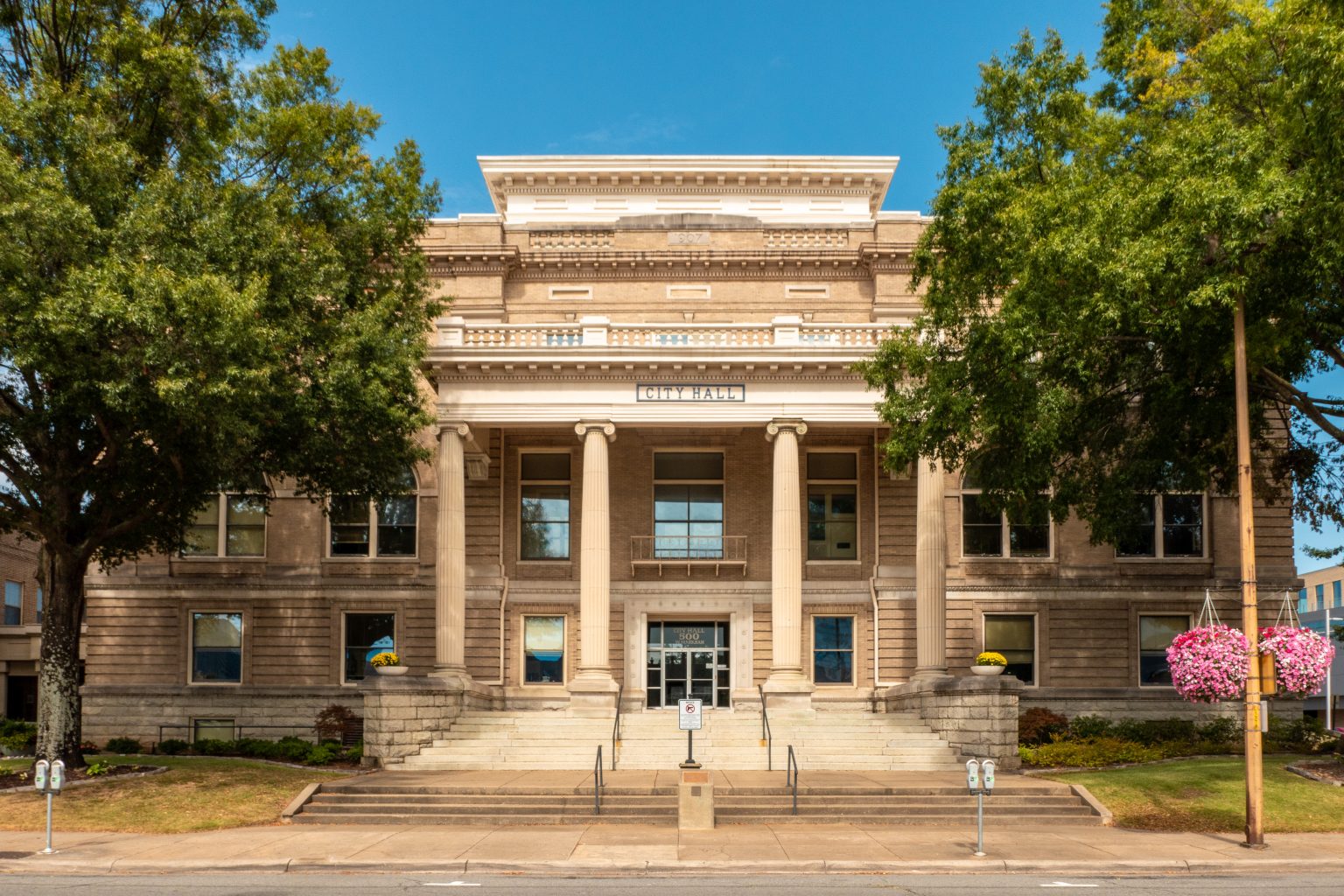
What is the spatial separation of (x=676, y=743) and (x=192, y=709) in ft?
51.4

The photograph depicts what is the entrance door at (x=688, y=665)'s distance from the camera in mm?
35219

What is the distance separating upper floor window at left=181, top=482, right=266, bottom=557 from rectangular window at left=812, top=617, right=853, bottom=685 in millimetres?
16324

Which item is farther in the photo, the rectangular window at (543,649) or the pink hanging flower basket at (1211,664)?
the rectangular window at (543,649)

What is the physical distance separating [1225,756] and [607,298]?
21.2m

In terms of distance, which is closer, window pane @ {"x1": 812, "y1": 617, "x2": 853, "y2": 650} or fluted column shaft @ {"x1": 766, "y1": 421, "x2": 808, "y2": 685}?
fluted column shaft @ {"x1": 766, "y1": 421, "x2": 808, "y2": 685}

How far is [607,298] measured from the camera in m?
38.1

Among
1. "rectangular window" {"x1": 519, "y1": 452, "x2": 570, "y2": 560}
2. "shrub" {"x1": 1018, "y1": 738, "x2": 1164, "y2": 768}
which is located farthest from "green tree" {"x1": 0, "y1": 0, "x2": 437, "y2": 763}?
"shrub" {"x1": 1018, "y1": 738, "x2": 1164, "y2": 768}

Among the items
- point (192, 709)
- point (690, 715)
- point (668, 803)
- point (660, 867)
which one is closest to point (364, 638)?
point (192, 709)

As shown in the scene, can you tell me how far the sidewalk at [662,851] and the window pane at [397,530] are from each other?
53.2ft

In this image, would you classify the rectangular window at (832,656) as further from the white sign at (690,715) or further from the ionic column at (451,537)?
the white sign at (690,715)

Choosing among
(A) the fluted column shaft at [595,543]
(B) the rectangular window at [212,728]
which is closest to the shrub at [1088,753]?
(A) the fluted column shaft at [595,543]

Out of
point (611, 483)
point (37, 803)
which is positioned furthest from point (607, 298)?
point (37, 803)

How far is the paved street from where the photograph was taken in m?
14.7

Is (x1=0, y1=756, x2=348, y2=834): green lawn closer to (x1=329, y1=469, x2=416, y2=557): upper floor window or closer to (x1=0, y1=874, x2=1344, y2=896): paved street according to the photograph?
(x1=0, y1=874, x2=1344, y2=896): paved street
